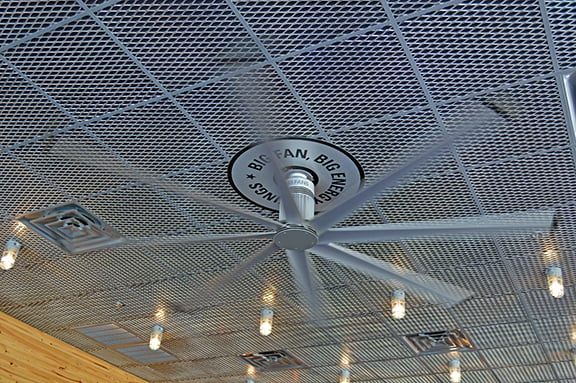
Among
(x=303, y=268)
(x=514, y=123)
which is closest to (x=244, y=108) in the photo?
(x=303, y=268)

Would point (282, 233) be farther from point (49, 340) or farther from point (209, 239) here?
point (49, 340)

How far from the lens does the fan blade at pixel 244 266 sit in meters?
4.07

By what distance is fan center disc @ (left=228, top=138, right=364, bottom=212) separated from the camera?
4145mm

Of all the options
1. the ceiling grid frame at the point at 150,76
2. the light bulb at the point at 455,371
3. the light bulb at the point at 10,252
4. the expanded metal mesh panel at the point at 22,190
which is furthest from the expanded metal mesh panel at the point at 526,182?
the light bulb at the point at 10,252

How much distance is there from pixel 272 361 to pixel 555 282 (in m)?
3.85

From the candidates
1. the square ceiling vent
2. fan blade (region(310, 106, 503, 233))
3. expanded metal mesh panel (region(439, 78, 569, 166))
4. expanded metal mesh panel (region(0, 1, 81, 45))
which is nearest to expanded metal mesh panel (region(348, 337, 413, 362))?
the square ceiling vent

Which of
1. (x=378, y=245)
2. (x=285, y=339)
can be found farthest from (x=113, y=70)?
(x=285, y=339)

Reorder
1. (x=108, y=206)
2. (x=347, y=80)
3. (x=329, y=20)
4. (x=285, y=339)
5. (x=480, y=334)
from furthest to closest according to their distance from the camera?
(x=285, y=339) < (x=480, y=334) < (x=108, y=206) < (x=347, y=80) < (x=329, y=20)

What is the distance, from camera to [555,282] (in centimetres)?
527

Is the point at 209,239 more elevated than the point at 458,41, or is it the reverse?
the point at 458,41

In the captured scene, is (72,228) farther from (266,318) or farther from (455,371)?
(455,371)

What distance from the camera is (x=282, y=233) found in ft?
12.6

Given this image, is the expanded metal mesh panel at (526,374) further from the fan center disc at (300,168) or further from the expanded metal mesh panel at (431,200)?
the fan center disc at (300,168)

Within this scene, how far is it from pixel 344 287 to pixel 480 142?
2.44m
